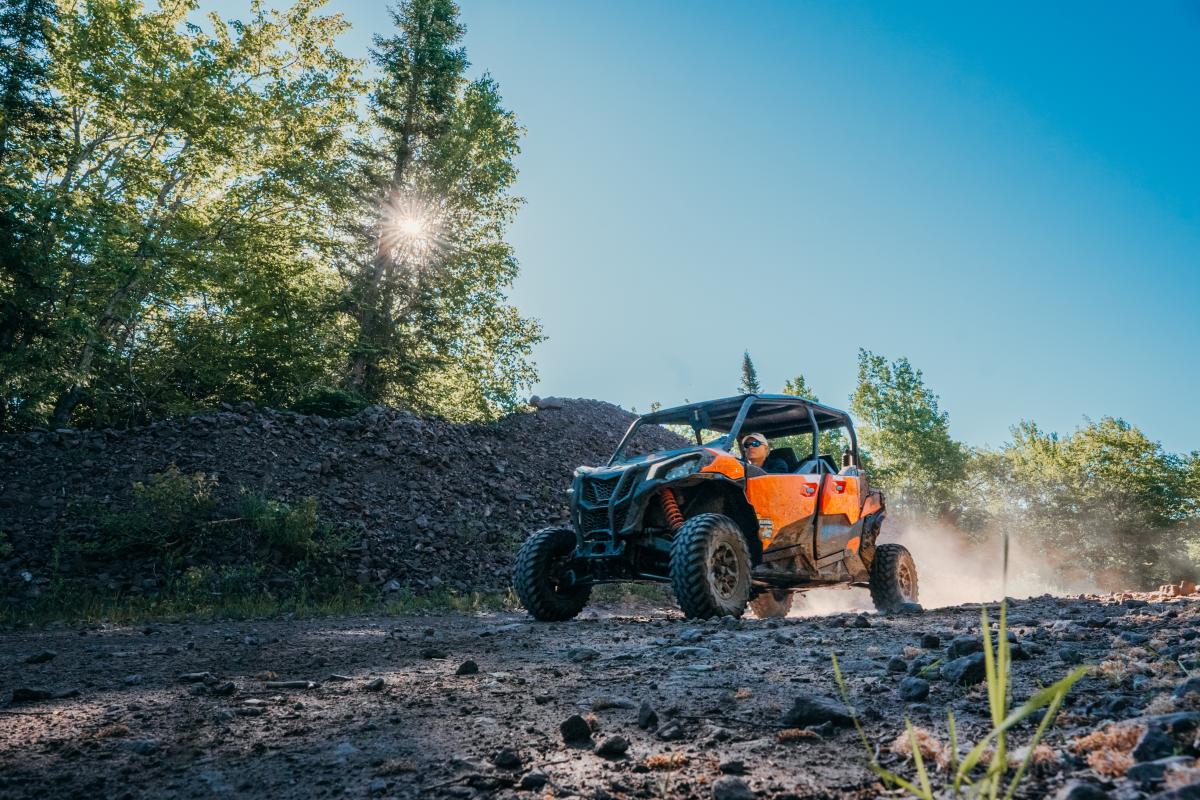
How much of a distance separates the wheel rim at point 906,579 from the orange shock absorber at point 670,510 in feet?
13.9

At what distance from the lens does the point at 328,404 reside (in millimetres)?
17828

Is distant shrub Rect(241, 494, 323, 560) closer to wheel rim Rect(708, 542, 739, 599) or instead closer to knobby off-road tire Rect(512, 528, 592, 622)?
knobby off-road tire Rect(512, 528, 592, 622)

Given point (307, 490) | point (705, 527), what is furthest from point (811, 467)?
point (307, 490)

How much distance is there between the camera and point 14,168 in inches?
589

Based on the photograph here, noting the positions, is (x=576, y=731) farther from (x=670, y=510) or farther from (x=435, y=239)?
(x=435, y=239)

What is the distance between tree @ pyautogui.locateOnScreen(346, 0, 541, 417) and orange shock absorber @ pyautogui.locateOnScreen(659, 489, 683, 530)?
54.5 ft

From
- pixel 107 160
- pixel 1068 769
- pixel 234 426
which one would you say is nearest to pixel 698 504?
pixel 1068 769

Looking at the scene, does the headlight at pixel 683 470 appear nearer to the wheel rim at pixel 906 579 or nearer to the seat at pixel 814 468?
the seat at pixel 814 468

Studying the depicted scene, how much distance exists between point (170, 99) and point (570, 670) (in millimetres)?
21694

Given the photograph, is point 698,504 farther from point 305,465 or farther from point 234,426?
point 234,426

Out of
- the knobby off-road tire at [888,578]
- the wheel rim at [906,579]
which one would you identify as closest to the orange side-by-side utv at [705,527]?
the knobby off-road tire at [888,578]

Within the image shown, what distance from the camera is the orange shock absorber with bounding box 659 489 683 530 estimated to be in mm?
7285

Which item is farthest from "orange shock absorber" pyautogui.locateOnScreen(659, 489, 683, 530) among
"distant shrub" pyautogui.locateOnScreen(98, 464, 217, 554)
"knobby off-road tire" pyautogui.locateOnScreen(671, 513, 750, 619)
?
"distant shrub" pyautogui.locateOnScreen(98, 464, 217, 554)

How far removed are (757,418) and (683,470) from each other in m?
2.91
